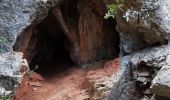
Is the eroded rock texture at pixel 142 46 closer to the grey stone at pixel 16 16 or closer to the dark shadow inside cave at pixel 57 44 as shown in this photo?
the grey stone at pixel 16 16

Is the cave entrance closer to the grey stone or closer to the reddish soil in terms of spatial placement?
the reddish soil

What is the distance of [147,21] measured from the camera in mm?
5258

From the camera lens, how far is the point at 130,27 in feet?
18.0

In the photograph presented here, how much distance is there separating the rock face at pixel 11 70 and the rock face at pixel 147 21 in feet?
5.91

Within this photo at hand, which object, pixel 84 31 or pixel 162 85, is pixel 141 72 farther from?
pixel 84 31

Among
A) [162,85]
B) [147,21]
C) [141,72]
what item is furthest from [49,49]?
[162,85]

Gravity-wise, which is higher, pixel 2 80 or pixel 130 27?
pixel 130 27

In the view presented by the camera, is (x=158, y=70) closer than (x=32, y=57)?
Yes

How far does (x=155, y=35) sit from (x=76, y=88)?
2.89m

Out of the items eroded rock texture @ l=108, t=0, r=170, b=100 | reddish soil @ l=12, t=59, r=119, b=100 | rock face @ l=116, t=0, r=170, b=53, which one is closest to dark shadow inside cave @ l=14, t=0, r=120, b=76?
reddish soil @ l=12, t=59, r=119, b=100

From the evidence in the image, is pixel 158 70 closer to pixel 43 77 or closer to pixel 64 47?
pixel 43 77

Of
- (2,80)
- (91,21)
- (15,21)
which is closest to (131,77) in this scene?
(2,80)

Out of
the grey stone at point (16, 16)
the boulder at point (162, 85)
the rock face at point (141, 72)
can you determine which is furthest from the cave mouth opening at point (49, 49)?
the boulder at point (162, 85)

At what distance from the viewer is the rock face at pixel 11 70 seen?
5484mm
